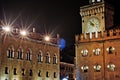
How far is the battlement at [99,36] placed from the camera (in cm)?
6012

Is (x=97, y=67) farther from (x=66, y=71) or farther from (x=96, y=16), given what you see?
(x=66, y=71)

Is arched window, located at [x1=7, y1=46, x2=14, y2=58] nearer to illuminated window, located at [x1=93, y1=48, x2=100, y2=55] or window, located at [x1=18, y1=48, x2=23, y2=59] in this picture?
window, located at [x1=18, y1=48, x2=23, y2=59]

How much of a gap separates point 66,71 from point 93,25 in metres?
17.5

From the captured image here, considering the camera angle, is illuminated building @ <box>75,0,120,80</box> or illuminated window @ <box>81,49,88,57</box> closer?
illuminated building @ <box>75,0,120,80</box>

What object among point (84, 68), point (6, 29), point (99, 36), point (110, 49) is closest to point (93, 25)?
point (99, 36)

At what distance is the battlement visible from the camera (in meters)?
60.1

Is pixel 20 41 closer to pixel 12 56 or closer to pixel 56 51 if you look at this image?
pixel 12 56

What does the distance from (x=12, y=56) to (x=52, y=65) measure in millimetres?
11434

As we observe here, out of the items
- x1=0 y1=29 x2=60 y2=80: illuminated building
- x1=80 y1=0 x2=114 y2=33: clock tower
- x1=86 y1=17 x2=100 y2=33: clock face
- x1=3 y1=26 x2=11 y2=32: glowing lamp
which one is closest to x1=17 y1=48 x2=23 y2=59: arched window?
x1=0 y1=29 x2=60 y2=80: illuminated building

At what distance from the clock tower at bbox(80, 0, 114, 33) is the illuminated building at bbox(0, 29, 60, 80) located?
8074 mm

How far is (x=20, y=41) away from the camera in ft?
189

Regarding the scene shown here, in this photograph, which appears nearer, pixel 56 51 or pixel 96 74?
pixel 96 74

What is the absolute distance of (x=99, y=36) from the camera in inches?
2470

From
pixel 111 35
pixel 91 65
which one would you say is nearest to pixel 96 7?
pixel 111 35
